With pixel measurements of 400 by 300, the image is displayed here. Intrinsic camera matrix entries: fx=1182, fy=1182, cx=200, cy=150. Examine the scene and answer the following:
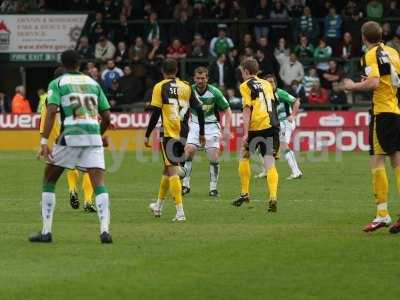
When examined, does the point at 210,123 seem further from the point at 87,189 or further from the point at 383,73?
the point at 383,73

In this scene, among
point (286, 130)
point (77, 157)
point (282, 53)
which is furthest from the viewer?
point (282, 53)

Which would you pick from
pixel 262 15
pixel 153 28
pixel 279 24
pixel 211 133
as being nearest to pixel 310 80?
pixel 279 24

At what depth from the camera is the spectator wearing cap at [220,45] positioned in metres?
36.0

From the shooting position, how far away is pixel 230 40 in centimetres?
3659

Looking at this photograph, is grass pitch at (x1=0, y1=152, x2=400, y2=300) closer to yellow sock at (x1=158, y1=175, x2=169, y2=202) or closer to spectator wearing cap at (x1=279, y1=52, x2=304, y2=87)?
yellow sock at (x1=158, y1=175, x2=169, y2=202)

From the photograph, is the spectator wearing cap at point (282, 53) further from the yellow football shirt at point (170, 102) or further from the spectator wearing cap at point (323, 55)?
the yellow football shirt at point (170, 102)

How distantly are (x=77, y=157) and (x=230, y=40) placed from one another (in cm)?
2343

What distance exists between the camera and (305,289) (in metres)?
10.6

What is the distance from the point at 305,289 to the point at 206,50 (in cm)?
2655

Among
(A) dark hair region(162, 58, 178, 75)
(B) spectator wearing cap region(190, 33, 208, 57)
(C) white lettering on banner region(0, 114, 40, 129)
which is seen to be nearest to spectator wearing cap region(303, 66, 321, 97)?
(B) spectator wearing cap region(190, 33, 208, 57)

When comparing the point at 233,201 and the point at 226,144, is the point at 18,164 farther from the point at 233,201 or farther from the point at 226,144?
the point at 233,201

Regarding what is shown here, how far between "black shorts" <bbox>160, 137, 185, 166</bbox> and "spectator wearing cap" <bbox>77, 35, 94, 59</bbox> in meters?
20.9

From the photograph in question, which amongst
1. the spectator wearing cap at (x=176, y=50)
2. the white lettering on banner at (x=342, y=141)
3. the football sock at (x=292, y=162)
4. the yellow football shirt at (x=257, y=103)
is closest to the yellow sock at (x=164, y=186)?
the yellow football shirt at (x=257, y=103)

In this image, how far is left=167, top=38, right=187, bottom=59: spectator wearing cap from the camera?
36.2 meters
